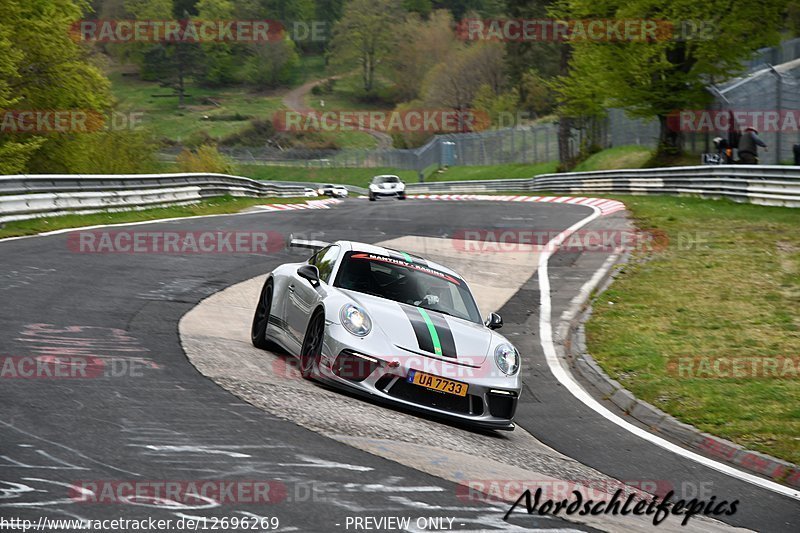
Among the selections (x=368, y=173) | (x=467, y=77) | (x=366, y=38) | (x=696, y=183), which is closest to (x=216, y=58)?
(x=366, y=38)

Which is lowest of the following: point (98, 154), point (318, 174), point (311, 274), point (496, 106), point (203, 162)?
point (318, 174)

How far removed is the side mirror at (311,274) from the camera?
32.1ft

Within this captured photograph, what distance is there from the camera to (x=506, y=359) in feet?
29.8

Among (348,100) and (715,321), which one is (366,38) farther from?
(715,321)

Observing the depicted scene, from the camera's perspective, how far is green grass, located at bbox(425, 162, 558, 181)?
61.2 meters

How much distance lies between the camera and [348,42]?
14962 cm

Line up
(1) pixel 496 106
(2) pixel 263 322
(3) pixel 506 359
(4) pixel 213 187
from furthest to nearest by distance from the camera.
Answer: (1) pixel 496 106 → (4) pixel 213 187 → (2) pixel 263 322 → (3) pixel 506 359

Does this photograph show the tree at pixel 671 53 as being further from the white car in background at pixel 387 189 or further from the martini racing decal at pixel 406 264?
the martini racing decal at pixel 406 264

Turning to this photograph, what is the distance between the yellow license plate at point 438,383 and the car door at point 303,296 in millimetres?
1461

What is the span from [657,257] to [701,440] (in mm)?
10577

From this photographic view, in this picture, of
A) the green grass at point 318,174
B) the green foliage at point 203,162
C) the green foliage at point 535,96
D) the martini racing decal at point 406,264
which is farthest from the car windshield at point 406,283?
the green foliage at point 535,96

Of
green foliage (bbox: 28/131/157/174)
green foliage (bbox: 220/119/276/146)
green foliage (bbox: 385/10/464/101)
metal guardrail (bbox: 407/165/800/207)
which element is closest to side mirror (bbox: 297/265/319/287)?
metal guardrail (bbox: 407/165/800/207)

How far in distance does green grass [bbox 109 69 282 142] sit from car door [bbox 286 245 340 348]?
107 meters

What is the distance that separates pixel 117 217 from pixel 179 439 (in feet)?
60.4
